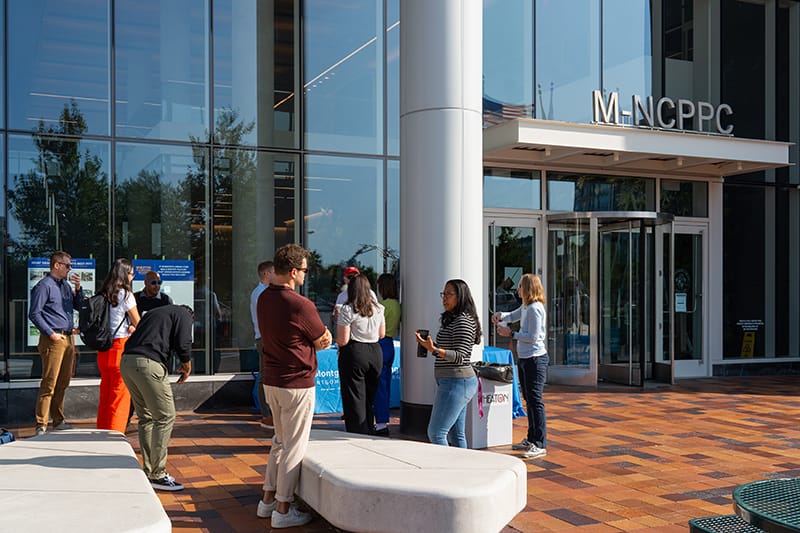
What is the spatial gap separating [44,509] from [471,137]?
18.3 feet

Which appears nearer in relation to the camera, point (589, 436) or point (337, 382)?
point (589, 436)

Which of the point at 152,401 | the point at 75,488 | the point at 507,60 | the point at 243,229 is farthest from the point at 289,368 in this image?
the point at 507,60

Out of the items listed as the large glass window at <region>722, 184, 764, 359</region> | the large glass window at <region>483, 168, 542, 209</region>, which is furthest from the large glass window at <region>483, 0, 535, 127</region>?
the large glass window at <region>722, 184, 764, 359</region>

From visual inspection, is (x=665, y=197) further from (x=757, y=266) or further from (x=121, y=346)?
(x=121, y=346)

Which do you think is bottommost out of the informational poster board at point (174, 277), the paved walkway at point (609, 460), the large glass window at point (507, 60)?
the paved walkway at point (609, 460)

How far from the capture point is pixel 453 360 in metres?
6.09

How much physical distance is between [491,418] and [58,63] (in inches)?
275

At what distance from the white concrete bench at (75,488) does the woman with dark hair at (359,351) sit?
6.99ft

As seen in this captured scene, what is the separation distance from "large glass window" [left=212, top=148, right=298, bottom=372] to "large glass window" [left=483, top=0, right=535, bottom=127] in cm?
377

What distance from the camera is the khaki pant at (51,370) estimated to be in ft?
27.2

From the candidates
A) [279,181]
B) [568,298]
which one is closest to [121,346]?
[279,181]

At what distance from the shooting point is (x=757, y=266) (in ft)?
48.9

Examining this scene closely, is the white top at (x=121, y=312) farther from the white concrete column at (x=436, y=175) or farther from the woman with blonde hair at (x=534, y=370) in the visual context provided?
the woman with blonde hair at (x=534, y=370)

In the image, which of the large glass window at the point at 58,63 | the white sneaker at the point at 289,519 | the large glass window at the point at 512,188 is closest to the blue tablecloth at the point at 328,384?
the large glass window at the point at 58,63
